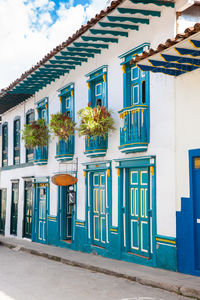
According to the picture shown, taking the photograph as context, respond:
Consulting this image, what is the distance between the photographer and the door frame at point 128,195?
9.95 metres

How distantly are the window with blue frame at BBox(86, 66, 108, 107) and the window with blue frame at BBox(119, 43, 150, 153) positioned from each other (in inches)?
45.8

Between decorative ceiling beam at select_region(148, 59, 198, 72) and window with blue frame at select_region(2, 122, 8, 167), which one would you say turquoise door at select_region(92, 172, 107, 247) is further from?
window with blue frame at select_region(2, 122, 8, 167)

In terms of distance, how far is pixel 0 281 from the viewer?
877 cm

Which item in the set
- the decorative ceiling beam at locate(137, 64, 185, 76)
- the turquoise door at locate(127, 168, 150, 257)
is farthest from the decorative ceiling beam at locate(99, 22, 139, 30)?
the turquoise door at locate(127, 168, 150, 257)

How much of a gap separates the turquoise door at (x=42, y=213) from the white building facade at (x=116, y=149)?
37 millimetres

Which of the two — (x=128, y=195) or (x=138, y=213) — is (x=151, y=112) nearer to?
(x=128, y=195)

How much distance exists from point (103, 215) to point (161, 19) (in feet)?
17.6

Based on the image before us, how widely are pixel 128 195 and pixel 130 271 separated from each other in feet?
7.52

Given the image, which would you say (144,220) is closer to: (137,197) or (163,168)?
(137,197)

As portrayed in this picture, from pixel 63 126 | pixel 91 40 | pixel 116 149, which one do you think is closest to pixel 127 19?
pixel 91 40

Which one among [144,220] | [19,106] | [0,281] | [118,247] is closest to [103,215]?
[118,247]

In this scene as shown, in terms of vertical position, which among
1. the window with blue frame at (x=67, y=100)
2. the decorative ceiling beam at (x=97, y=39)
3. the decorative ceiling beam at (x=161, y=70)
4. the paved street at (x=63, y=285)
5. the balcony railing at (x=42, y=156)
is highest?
the decorative ceiling beam at (x=97, y=39)

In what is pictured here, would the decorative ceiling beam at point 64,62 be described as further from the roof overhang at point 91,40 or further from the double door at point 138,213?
the double door at point 138,213

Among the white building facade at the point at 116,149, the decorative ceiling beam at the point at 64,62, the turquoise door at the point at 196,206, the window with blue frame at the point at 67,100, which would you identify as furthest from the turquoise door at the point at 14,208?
the turquoise door at the point at 196,206
